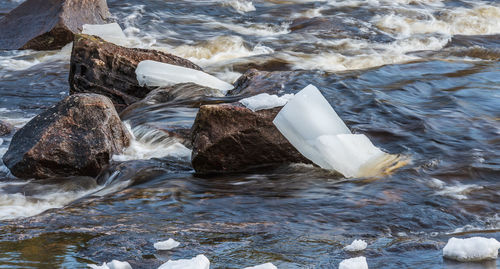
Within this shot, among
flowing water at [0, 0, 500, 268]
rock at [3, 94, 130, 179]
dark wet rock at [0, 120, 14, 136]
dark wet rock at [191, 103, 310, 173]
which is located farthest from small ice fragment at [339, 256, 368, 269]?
dark wet rock at [0, 120, 14, 136]

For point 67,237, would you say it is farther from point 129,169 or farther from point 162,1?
point 162,1

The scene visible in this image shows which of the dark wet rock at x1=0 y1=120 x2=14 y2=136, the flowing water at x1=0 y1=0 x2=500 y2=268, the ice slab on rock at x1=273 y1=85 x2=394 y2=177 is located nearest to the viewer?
the flowing water at x1=0 y1=0 x2=500 y2=268

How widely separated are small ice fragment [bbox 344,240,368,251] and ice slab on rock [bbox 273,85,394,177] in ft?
5.13

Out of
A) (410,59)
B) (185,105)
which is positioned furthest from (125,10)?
(185,105)

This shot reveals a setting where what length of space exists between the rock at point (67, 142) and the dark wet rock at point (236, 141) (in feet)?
2.88

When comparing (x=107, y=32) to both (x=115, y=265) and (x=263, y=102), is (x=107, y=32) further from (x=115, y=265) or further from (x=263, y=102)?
(x=115, y=265)

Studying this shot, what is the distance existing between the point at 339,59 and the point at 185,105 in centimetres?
398

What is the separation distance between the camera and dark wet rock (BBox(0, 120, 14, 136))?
750 centimetres

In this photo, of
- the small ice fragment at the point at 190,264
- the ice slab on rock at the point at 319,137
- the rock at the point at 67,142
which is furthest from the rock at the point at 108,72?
the small ice fragment at the point at 190,264

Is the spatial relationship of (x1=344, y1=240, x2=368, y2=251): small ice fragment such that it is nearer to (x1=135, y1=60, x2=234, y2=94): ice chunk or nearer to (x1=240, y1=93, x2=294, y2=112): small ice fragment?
(x1=240, y1=93, x2=294, y2=112): small ice fragment

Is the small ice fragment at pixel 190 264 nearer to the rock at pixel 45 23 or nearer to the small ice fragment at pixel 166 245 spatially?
the small ice fragment at pixel 166 245

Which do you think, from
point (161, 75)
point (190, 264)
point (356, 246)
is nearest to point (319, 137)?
point (356, 246)

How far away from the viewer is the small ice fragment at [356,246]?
398 cm

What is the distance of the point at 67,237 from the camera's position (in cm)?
434
